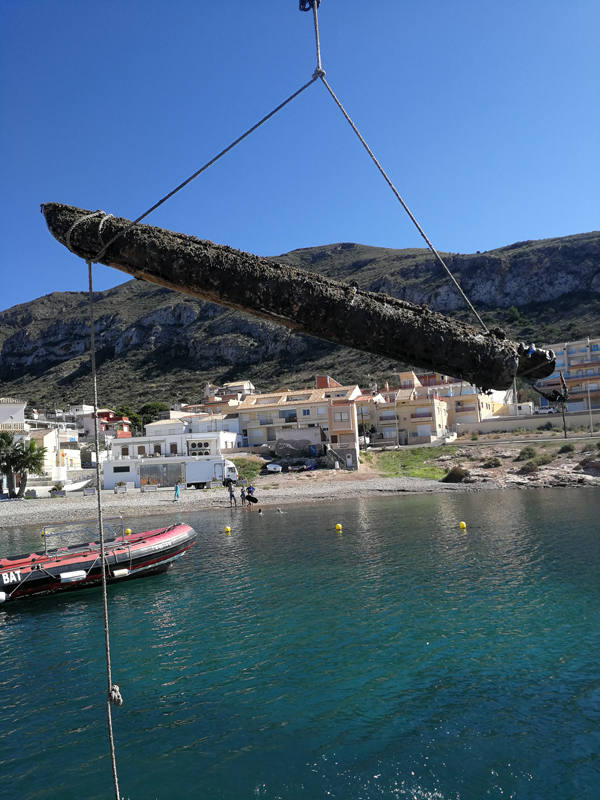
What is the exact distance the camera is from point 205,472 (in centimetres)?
4706

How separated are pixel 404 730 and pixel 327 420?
161 ft

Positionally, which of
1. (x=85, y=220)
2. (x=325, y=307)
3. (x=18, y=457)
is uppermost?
(x=85, y=220)

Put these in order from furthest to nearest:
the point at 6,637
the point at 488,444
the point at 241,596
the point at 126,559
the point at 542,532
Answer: the point at 488,444 < the point at 542,532 < the point at 126,559 < the point at 241,596 < the point at 6,637

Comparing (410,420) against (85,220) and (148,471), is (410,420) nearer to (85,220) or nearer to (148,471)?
(148,471)

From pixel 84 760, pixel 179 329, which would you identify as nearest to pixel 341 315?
pixel 84 760

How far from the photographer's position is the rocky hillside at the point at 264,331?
11050cm

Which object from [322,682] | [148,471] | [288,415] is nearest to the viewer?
[322,682]

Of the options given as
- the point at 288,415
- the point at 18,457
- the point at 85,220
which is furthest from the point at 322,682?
the point at 288,415

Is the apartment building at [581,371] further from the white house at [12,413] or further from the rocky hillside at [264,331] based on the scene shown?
the white house at [12,413]

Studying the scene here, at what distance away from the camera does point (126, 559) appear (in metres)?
17.5

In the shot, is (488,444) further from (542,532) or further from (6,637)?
(6,637)

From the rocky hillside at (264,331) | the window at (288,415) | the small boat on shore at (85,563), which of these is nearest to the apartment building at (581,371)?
the rocky hillside at (264,331)

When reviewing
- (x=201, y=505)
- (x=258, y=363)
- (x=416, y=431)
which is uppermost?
(x=258, y=363)

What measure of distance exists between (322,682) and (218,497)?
33.3 metres
